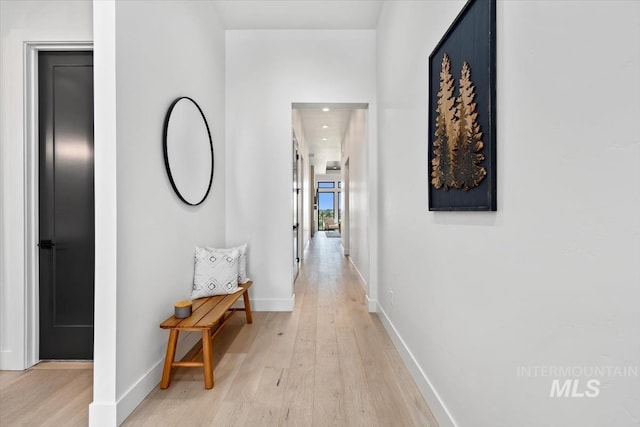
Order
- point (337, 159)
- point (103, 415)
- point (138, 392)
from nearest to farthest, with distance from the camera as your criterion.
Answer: point (103, 415) → point (138, 392) → point (337, 159)

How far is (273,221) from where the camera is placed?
3385 millimetres

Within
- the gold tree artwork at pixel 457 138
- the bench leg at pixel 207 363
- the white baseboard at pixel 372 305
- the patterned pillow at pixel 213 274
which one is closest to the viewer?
the gold tree artwork at pixel 457 138

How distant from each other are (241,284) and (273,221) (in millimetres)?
787

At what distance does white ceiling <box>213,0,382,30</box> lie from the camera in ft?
9.65

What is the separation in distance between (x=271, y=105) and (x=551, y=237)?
9.95ft

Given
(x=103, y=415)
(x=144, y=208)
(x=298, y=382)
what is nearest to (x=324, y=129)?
(x=144, y=208)

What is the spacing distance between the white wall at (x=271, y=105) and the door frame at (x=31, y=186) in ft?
4.84

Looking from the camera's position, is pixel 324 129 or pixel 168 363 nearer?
pixel 168 363

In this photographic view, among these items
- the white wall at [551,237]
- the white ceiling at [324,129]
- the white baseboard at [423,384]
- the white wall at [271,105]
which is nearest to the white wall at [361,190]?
the white ceiling at [324,129]

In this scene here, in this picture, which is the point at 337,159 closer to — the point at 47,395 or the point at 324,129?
the point at 324,129

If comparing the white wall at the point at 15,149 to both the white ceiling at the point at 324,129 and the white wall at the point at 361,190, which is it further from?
the white wall at the point at 361,190

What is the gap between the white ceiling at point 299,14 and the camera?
2941 millimetres

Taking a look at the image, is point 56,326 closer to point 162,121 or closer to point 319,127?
point 162,121

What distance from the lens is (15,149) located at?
213 cm
